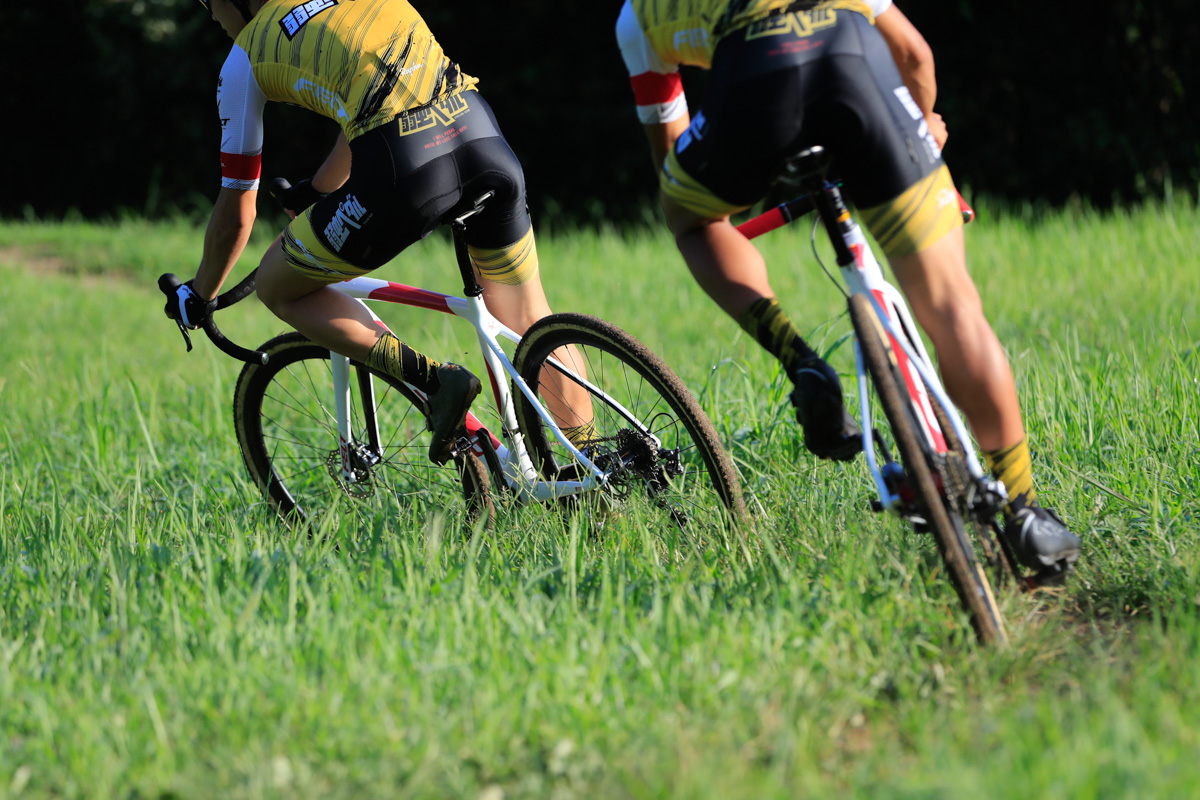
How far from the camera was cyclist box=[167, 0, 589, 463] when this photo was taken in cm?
288

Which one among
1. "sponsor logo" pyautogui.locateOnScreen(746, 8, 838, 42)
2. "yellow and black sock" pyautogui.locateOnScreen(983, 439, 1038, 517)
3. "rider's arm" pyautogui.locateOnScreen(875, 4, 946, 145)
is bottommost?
"yellow and black sock" pyautogui.locateOnScreen(983, 439, 1038, 517)

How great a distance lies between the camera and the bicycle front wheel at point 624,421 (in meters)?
2.83

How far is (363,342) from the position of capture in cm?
315

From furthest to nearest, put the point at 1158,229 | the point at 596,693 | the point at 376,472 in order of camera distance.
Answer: the point at 1158,229 → the point at 376,472 → the point at 596,693

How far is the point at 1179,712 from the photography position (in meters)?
1.94

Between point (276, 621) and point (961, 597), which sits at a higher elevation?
point (276, 621)

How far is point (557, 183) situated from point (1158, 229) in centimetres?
819

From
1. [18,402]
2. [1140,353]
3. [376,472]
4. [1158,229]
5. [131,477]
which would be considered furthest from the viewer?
[1158,229]

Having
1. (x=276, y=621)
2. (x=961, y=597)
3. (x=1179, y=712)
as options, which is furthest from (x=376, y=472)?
(x=1179, y=712)

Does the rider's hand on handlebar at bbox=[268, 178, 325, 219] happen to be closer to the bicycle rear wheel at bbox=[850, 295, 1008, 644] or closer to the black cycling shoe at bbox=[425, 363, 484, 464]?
the black cycling shoe at bbox=[425, 363, 484, 464]

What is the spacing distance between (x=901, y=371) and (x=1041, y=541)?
499 millimetres

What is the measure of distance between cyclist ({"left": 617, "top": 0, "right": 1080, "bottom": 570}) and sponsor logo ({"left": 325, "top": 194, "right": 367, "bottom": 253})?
0.91 m

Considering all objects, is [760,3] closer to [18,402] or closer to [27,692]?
[27,692]

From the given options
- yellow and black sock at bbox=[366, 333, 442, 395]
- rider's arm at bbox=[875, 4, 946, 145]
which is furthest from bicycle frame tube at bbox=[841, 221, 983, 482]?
yellow and black sock at bbox=[366, 333, 442, 395]
